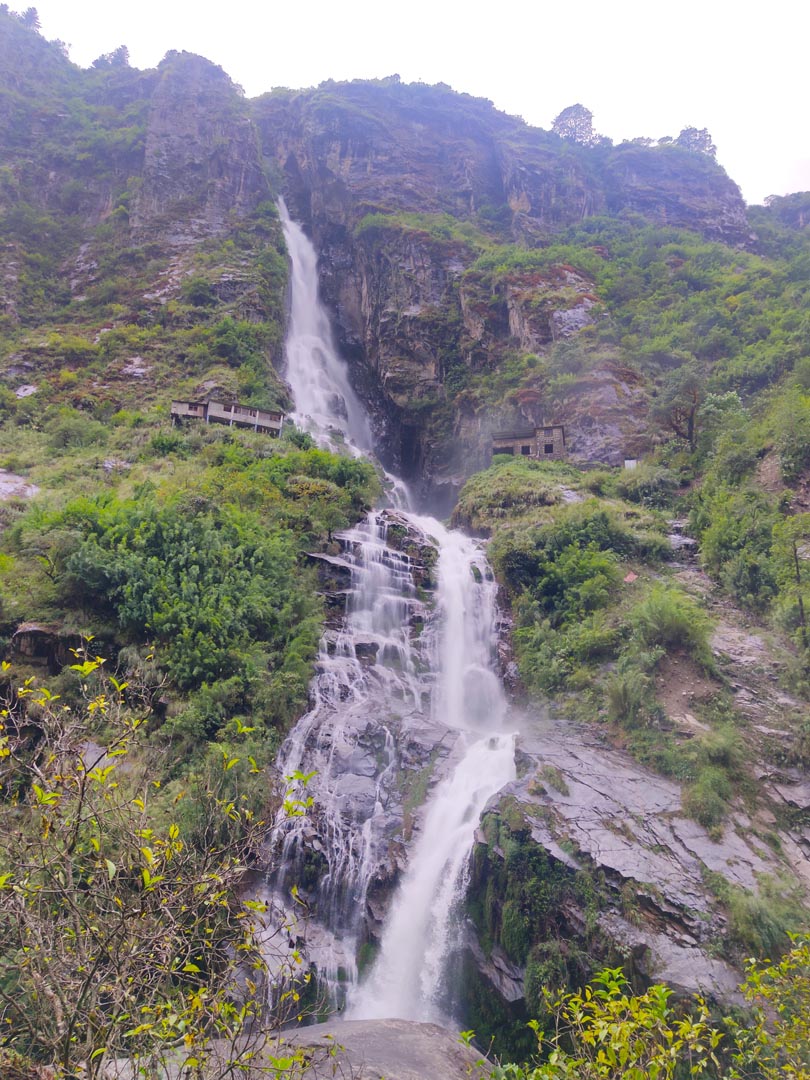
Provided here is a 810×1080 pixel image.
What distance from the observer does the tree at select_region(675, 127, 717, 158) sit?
244ft

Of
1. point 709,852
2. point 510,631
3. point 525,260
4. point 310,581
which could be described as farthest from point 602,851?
point 525,260

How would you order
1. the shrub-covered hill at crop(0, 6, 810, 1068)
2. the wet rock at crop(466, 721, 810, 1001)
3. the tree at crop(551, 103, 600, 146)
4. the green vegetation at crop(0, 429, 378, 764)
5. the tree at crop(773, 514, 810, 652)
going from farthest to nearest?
the tree at crop(551, 103, 600, 146)
the tree at crop(773, 514, 810, 652)
the green vegetation at crop(0, 429, 378, 764)
the shrub-covered hill at crop(0, 6, 810, 1068)
the wet rock at crop(466, 721, 810, 1001)

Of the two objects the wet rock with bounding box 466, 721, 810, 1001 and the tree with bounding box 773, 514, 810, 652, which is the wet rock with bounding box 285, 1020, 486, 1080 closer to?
the wet rock with bounding box 466, 721, 810, 1001

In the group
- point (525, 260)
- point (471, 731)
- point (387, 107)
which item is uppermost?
point (387, 107)

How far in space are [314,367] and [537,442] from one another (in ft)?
58.7

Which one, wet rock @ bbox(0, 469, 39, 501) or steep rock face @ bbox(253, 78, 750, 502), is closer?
wet rock @ bbox(0, 469, 39, 501)

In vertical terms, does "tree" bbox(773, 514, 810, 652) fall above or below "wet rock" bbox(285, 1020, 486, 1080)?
above

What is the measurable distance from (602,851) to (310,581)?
10.6m

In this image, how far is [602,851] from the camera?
10.3 metres

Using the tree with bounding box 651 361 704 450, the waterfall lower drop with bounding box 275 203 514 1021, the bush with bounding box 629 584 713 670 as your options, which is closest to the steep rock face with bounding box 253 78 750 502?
the tree with bounding box 651 361 704 450

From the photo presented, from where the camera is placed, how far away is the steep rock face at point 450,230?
3525cm

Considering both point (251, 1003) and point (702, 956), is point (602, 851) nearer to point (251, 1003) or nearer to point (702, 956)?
point (702, 956)

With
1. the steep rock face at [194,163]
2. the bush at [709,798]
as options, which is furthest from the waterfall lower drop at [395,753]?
the steep rock face at [194,163]

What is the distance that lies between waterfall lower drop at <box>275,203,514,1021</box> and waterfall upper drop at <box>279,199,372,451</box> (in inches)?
585
